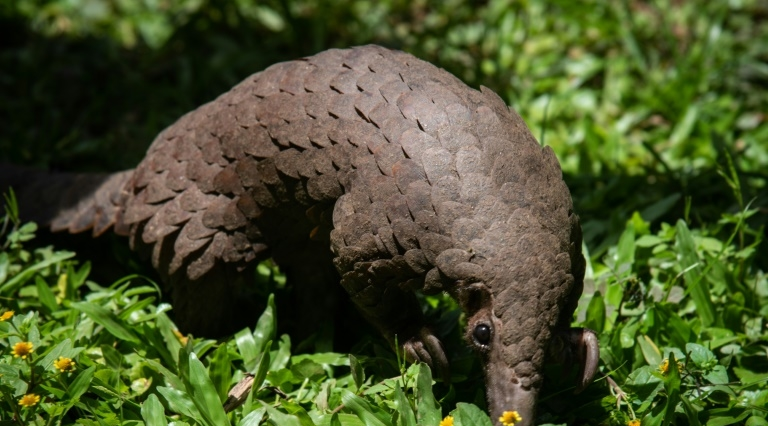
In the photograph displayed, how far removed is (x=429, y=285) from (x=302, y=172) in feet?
1.90

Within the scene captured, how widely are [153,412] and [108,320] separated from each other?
1.86ft

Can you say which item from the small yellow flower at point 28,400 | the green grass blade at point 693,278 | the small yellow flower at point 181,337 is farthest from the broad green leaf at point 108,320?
the green grass blade at point 693,278

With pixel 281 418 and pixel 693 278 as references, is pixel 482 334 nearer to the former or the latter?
pixel 281 418

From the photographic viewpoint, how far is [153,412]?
271 cm

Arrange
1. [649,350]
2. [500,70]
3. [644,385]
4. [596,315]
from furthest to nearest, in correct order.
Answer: [500,70]
[596,315]
[649,350]
[644,385]

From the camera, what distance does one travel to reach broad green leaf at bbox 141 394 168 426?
269cm

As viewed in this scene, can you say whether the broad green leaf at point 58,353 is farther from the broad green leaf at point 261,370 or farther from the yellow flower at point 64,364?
the broad green leaf at point 261,370

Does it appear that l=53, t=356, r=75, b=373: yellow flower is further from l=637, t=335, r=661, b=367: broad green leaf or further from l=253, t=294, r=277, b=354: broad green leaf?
l=637, t=335, r=661, b=367: broad green leaf

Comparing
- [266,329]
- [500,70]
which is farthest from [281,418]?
[500,70]

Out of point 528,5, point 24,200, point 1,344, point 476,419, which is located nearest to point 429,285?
point 476,419

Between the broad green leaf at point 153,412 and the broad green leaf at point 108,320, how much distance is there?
0.45 metres

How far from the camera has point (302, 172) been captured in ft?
9.29

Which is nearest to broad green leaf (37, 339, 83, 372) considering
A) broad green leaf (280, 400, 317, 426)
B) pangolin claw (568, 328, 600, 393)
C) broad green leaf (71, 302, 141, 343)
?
broad green leaf (71, 302, 141, 343)

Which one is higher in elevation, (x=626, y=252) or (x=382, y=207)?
(x=382, y=207)
